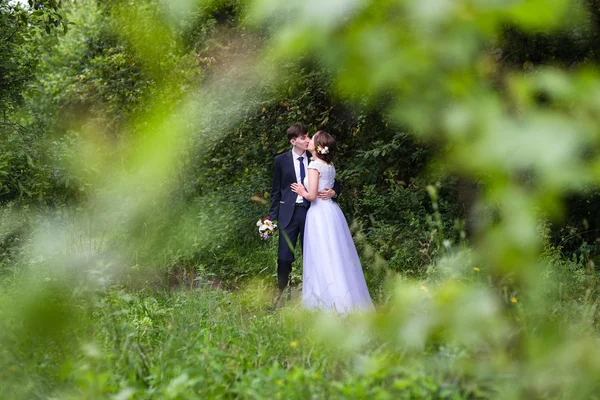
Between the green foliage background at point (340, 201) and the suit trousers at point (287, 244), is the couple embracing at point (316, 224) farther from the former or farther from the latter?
the green foliage background at point (340, 201)

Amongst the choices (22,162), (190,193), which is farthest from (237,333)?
(190,193)

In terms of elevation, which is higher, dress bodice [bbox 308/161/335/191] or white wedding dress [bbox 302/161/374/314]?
dress bodice [bbox 308/161/335/191]

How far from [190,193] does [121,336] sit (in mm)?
8448

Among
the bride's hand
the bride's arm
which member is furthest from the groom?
the bride's arm

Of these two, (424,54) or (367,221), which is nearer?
(424,54)

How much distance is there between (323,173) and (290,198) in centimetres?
52

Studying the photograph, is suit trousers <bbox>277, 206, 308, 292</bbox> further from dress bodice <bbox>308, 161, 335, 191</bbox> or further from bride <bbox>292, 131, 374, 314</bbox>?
dress bodice <bbox>308, 161, 335, 191</bbox>

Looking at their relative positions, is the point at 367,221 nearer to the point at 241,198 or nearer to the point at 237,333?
the point at 241,198

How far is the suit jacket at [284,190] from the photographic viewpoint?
6953 mm

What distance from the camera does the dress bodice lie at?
659 cm

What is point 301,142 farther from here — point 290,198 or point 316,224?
point 316,224

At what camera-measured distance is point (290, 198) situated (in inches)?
274

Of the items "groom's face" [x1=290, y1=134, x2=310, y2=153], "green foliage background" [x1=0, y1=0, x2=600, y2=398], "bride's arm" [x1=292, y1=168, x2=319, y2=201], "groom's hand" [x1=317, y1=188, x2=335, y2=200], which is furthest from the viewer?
"groom's face" [x1=290, y1=134, x2=310, y2=153]

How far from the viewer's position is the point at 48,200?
10.9 metres
